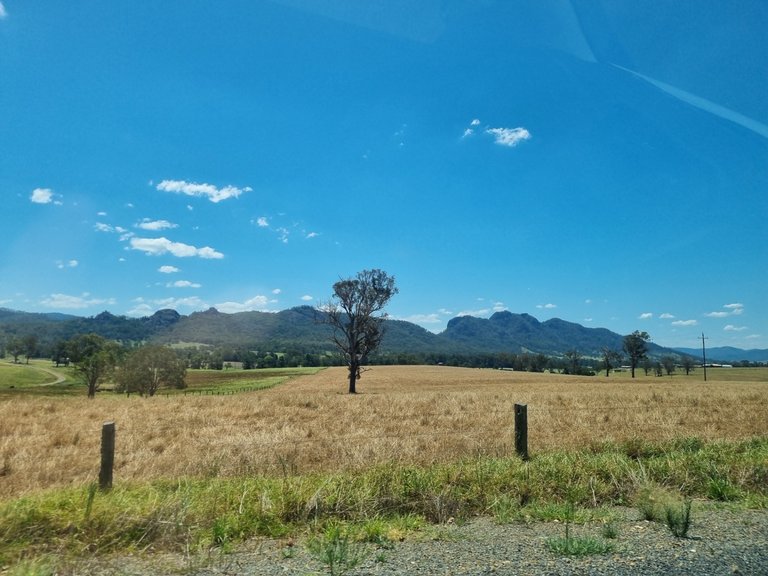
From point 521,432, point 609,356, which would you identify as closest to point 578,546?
point 521,432

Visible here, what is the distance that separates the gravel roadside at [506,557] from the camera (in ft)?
14.1

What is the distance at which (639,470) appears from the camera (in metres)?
7.47

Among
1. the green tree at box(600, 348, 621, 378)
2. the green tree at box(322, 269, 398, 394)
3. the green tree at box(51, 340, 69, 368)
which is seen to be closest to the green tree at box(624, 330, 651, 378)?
the green tree at box(600, 348, 621, 378)

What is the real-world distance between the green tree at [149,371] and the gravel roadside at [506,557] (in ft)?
190

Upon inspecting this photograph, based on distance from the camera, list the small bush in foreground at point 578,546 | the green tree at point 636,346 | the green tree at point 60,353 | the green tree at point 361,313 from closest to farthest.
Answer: the small bush in foreground at point 578,546
the green tree at point 361,313
the green tree at point 636,346
the green tree at point 60,353

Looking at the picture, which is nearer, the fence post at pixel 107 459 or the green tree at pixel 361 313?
the fence post at pixel 107 459

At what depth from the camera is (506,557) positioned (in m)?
4.64

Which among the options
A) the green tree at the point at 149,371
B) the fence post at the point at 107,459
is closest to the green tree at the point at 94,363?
the green tree at the point at 149,371

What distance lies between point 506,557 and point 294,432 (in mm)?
10757

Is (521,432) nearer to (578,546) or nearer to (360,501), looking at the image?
(360,501)

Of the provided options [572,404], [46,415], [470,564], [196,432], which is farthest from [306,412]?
[470,564]

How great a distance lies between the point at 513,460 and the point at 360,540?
13.9 feet

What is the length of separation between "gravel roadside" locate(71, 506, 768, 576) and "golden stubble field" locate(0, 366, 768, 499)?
275cm

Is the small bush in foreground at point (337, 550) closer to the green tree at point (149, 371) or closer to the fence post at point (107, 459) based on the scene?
the fence post at point (107, 459)
